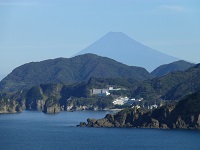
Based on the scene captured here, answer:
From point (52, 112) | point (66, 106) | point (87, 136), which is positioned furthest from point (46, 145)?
point (66, 106)

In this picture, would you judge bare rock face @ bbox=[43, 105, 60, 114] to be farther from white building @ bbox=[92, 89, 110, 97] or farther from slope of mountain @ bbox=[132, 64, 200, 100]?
white building @ bbox=[92, 89, 110, 97]

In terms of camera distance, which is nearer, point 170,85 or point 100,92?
point 170,85

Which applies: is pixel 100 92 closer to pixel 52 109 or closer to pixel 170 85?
pixel 170 85

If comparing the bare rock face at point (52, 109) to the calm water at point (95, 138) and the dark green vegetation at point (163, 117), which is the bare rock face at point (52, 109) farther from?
the calm water at point (95, 138)

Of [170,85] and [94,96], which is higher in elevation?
[170,85]

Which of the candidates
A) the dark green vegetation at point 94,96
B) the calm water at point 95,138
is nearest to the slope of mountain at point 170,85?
the dark green vegetation at point 94,96

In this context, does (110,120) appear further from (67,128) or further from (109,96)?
(109,96)

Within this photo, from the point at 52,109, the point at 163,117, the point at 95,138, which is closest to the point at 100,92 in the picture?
the point at 52,109
